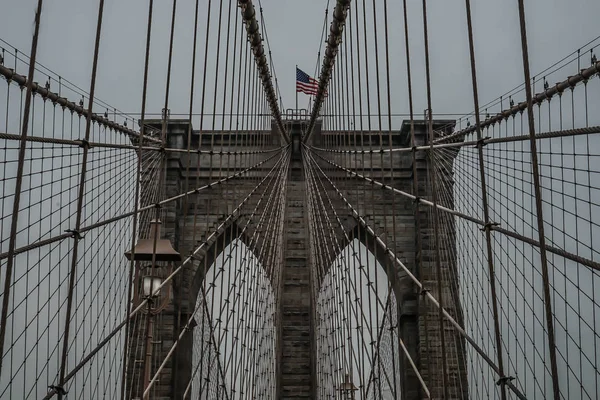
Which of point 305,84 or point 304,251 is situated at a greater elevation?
point 305,84

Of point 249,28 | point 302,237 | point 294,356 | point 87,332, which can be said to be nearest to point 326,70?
point 249,28

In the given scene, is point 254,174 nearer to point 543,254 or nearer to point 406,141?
point 406,141

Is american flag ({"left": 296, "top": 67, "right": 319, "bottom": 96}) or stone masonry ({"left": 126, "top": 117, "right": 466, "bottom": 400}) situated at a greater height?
american flag ({"left": 296, "top": 67, "right": 319, "bottom": 96})

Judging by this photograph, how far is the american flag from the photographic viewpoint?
1809cm

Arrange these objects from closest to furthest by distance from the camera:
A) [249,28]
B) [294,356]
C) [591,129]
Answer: [591,129], [249,28], [294,356]

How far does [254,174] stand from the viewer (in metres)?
16.8

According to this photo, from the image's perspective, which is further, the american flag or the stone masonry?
the american flag

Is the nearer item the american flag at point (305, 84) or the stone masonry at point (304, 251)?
the stone masonry at point (304, 251)

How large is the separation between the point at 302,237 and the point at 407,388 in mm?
3100

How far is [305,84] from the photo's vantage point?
18422 millimetres

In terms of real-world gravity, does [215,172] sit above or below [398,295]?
above

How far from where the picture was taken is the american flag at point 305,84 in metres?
18.1

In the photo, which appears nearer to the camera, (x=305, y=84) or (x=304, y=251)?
(x=304, y=251)

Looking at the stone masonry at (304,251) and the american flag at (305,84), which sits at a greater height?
the american flag at (305,84)
